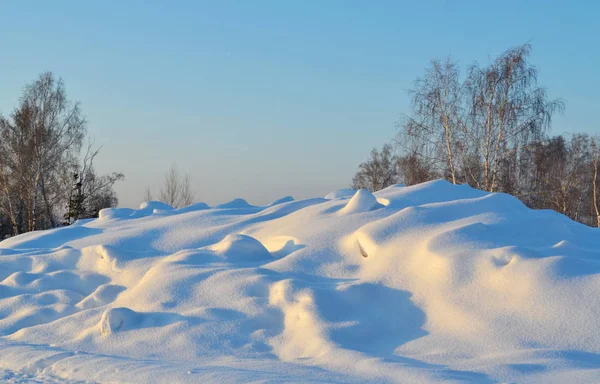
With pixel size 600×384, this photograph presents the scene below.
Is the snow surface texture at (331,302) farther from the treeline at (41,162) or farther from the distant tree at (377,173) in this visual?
the distant tree at (377,173)

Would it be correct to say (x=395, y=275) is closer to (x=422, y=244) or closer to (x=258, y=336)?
(x=422, y=244)

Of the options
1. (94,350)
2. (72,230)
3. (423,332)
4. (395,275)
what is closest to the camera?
(423,332)

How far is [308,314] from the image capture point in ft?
16.6

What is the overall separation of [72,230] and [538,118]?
13.0 m

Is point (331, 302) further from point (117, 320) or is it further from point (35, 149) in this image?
point (35, 149)

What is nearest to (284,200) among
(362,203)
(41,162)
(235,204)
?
(235,204)

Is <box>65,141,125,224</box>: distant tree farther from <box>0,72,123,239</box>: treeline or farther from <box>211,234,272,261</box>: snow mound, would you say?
<box>211,234,272,261</box>: snow mound

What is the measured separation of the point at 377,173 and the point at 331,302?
98.6 ft

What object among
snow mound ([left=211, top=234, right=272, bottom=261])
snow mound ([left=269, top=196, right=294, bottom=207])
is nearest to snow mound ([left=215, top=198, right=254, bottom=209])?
snow mound ([left=269, top=196, right=294, bottom=207])

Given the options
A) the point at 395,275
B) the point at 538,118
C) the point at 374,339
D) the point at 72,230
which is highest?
the point at 538,118

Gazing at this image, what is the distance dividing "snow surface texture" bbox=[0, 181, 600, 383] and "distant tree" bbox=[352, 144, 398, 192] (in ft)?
88.4

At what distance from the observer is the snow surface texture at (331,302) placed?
4.34 meters

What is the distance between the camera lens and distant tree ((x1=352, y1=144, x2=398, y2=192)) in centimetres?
3434

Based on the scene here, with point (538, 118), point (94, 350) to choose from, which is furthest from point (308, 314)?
point (538, 118)
